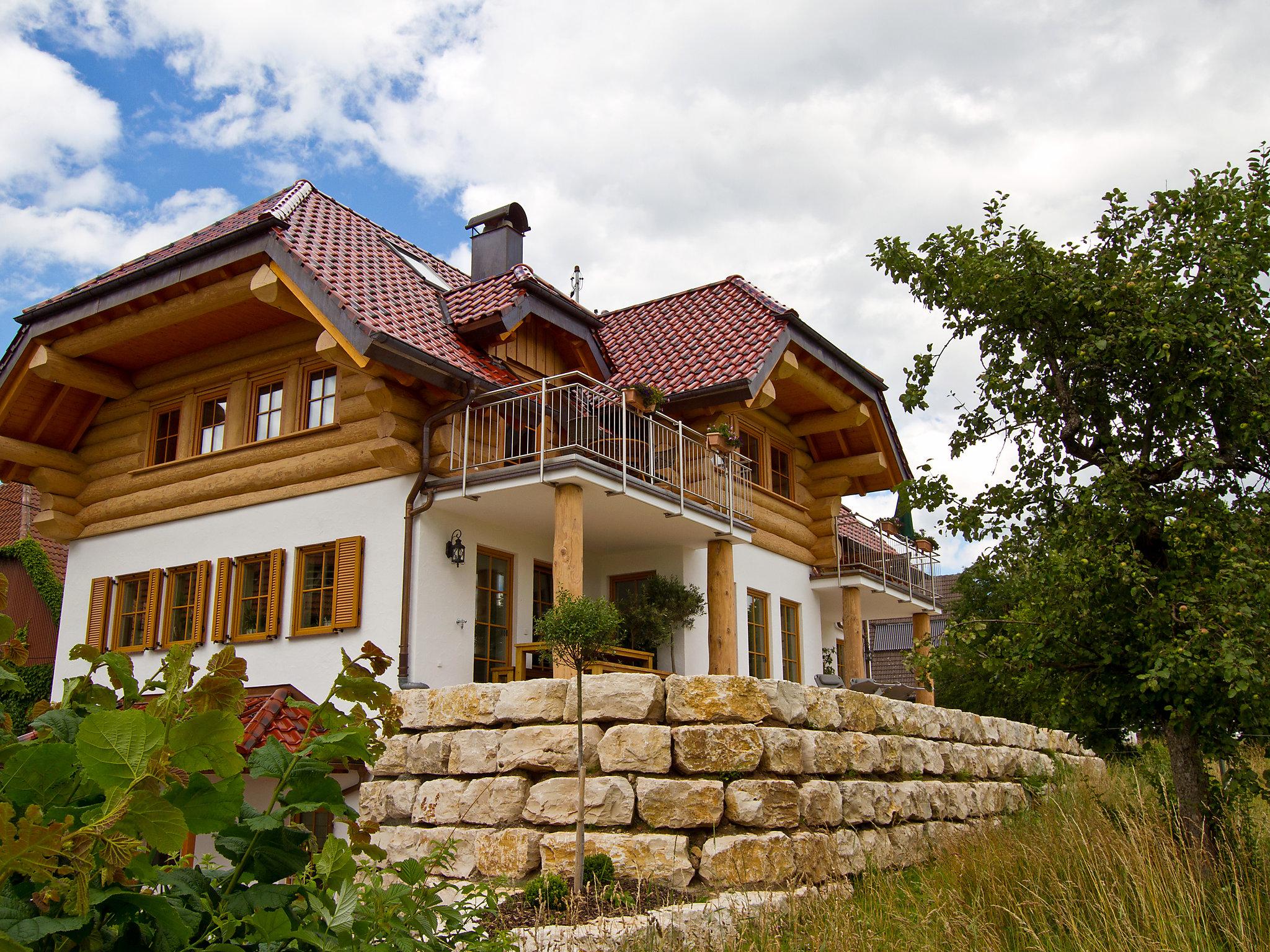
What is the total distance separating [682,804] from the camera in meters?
8.44

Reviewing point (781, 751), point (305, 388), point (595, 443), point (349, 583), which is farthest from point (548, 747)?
point (305, 388)

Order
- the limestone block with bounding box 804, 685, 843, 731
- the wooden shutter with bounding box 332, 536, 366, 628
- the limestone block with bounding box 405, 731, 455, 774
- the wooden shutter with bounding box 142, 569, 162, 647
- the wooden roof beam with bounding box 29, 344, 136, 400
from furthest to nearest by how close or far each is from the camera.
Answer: the wooden roof beam with bounding box 29, 344, 136, 400, the wooden shutter with bounding box 142, 569, 162, 647, the wooden shutter with bounding box 332, 536, 366, 628, the limestone block with bounding box 405, 731, 455, 774, the limestone block with bounding box 804, 685, 843, 731

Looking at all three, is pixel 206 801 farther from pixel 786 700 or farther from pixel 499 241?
pixel 499 241

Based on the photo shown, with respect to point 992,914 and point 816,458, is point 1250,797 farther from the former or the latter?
point 816,458

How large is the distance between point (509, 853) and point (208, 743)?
779 cm

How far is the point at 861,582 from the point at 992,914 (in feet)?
36.4

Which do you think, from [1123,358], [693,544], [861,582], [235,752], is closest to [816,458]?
[861,582]

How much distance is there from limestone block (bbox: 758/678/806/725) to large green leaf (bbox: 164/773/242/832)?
7625mm

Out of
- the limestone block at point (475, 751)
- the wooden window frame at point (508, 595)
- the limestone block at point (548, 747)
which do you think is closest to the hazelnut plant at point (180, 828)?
the limestone block at point (548, 747)

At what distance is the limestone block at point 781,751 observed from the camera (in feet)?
29.0

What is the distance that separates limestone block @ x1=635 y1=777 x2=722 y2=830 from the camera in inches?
331

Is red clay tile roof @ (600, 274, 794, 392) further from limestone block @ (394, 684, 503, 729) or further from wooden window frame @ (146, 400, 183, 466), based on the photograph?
wooden window frame @ (146, 400, 183, 466)

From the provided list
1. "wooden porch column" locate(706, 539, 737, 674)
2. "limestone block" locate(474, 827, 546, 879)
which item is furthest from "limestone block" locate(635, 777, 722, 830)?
"wooden porch column" locate(706, 539, 737, 674)

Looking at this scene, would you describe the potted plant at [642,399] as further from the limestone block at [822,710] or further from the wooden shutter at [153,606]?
the wooden shutter at [153,606]
